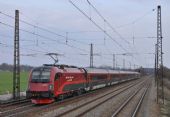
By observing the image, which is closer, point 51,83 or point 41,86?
point 41,86

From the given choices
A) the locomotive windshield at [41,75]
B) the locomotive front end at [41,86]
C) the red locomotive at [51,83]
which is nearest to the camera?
the locomotive front end at [41,86]

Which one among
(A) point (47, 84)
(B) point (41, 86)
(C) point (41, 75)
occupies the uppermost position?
(C) point (41, 75)

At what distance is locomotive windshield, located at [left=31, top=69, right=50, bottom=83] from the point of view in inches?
1246

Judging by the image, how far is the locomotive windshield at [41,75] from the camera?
31644 millimetres

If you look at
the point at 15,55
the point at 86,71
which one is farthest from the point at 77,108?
the point at 86,71

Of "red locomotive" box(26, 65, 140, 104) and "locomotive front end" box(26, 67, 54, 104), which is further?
"red locomotive" box(26, 65, 140, 104)

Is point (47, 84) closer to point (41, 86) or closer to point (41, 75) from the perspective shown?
point (41, 86)

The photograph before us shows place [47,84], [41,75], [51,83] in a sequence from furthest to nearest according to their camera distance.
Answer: [41,75], [51,83], [47,84]

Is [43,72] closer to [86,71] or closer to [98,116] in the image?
[98,116]

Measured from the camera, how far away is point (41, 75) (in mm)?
31953

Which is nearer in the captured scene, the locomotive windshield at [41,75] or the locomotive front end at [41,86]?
the locomotive front end at [41,86]

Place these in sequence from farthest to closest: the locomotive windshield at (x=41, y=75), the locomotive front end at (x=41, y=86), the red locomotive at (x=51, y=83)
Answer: the locomotive windshield at (x=41, y=75), the red locomotive at (x=51, y=83), the locomotive front end at (x=41, y=86)

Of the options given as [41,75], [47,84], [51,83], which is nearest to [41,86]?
[47,84]

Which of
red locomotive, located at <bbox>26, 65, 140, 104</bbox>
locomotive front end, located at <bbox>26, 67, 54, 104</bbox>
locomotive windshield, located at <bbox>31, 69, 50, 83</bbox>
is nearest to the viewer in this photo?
locomotive front end, located at <bbox>26, 67, 54, 104</bbox>
